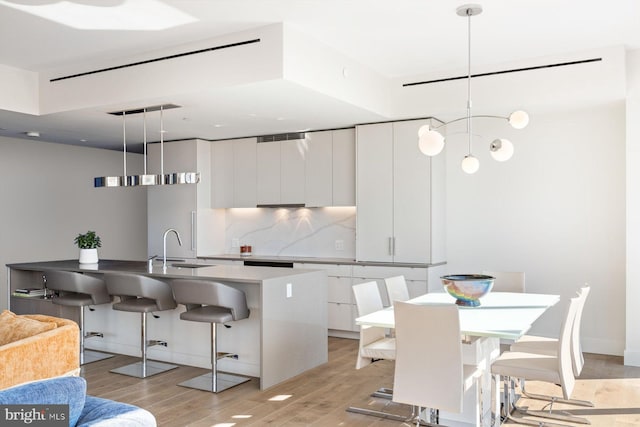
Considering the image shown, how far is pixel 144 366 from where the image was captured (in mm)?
4875

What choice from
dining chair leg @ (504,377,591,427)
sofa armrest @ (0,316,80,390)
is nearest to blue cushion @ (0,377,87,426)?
sofa armrest @ (0,316,80,390)

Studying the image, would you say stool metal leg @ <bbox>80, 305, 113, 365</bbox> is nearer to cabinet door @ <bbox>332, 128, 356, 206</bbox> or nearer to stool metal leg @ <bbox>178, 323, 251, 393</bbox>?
stool metal leg @ <bbox>178, 323, 251, 393</bbox>

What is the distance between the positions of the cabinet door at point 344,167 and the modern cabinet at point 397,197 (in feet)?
0.54

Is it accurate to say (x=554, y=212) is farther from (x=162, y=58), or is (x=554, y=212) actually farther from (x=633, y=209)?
(x=162, y=58)

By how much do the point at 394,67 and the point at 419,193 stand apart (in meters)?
1.39

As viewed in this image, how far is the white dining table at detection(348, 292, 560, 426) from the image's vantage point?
3184mm

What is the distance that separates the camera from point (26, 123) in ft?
20.6

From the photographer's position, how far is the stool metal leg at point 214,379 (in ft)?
14.6

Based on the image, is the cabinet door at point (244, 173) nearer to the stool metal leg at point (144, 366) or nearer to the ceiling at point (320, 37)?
the ceiling at point (320, 37)

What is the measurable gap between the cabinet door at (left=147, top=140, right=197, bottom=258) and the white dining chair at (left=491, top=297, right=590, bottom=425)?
4.90 m

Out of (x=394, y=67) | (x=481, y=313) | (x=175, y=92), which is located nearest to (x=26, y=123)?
(x=175, y=92)

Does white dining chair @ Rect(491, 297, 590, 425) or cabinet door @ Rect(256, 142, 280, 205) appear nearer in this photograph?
white dining chair @ Rect(491, 297, 590, 425)

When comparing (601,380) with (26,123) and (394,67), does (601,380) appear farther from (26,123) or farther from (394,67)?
(26,123)

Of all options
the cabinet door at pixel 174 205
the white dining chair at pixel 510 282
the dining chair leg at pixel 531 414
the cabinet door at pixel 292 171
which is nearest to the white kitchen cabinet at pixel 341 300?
the cabinet door at pixel 292 171
